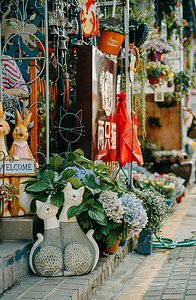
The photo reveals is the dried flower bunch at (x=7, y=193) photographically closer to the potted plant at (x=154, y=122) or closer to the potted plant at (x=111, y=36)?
the potted plant at (x=111, y=36)

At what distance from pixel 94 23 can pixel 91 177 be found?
2258 mm

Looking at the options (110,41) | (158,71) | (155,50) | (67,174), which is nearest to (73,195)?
(67,174)

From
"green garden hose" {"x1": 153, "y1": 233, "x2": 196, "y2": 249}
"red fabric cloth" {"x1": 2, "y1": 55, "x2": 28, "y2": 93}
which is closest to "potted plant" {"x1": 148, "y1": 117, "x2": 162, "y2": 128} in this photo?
"green garden hose" {"x1": 153, "y1": 233, "x2": 196, "y2": 249}

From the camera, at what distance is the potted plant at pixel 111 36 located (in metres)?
6.41

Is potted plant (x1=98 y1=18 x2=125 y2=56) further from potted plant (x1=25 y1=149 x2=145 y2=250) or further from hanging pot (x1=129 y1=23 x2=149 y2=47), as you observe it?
potted plant (x1=25 y1=149 x2=145 y2=250)

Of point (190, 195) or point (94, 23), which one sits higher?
point (94, 23)

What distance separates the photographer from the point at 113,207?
475cm

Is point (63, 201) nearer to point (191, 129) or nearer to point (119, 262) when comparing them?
point (119, 262)

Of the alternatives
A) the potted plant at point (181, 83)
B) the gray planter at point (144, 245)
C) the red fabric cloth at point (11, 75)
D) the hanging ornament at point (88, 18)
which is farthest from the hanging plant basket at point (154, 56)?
the gray planter at point (144, 245)

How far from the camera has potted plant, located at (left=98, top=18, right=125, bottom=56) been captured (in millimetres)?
6408

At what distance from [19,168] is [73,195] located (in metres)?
0.76

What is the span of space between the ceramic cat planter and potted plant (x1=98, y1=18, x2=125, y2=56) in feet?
8.65

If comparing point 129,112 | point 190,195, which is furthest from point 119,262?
point 190,195

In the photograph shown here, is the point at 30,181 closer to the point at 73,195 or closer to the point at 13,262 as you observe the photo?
the point at 73,195
